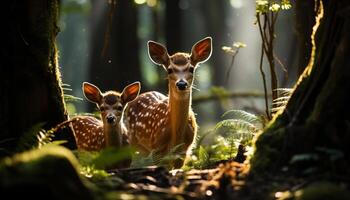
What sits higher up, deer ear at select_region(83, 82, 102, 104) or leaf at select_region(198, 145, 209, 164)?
deer ear at select_region(83, 82, 102, 104)

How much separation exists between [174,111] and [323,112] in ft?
15.7

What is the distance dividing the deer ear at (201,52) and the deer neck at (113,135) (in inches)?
63.9

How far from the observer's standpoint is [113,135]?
388 inches

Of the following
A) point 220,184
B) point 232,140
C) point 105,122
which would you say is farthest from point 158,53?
point 220,184

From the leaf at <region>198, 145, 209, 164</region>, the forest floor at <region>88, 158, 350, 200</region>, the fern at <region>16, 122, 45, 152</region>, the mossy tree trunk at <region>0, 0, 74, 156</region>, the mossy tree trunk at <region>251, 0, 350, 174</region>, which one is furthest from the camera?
the leaf at <region>198, 145, 209, 164</region>

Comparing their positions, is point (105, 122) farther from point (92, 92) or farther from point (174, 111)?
point (174, 111)

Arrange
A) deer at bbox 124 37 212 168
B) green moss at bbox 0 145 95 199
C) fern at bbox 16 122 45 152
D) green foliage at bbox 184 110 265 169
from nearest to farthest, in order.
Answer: green moss at bbox 0 145 95 199 < fern at bbox 16 122 45 152 < green foliage at bbox 184 110 265 169 < deer at bbox 124 37 212 168

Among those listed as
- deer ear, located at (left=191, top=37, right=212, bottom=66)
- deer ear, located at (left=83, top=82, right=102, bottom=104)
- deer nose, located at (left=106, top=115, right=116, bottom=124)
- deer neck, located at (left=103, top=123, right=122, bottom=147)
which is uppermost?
deer ear, located at (left=191, top=37, right=212, bottom=66)

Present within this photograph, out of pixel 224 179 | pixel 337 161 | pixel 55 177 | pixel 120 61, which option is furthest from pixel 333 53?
pixel 120 61

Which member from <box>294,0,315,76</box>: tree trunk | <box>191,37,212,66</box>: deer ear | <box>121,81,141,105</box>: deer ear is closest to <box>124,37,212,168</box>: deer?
<box>191,37,212,66</box>: deer ear

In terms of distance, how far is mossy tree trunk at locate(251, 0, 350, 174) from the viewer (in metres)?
5.71

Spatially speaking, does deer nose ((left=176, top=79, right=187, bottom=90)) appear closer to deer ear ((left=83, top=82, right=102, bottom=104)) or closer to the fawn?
Result: the fawn

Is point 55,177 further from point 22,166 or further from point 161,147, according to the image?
point 161,147

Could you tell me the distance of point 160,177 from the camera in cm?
595
